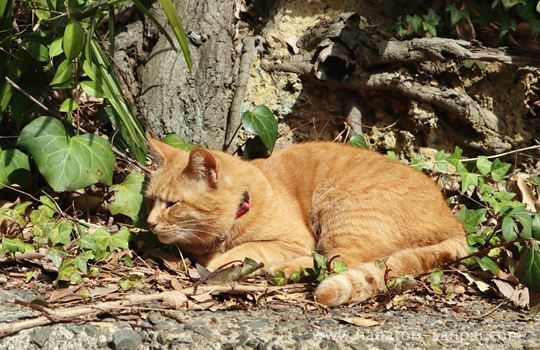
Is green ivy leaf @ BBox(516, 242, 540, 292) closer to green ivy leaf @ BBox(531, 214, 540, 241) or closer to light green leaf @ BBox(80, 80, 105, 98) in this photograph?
green ivy leaf @ BBox(531, 214, 540, 241)

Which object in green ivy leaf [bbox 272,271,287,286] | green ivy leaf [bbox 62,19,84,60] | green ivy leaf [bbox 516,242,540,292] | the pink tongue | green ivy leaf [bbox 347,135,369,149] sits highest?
green ivy leaf [bbox 62,19,84,60]

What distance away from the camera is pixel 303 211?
4023 millimetres

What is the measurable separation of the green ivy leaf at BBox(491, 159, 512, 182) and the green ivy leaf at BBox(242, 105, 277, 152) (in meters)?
1.42

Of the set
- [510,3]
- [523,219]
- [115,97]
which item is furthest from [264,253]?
[510,3]

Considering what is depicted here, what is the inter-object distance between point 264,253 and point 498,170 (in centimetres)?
166

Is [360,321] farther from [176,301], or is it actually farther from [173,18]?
[173,18]

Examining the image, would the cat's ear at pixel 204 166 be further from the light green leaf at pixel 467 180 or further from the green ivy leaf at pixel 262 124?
the light green leaf at pixel 467 180

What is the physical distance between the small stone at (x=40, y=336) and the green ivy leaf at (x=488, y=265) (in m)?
2.16

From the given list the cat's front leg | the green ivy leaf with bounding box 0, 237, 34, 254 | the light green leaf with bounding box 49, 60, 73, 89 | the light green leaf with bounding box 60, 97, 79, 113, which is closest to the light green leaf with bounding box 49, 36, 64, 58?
the light green leaf with bounding box 49, 60, 73, 89

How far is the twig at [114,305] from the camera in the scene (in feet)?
7.88

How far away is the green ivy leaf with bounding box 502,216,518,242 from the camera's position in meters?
3.51

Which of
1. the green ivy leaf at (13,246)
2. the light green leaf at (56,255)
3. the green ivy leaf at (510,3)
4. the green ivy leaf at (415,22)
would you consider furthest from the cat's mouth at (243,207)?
the green ivy leaf at (510,3)

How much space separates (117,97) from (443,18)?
8.03ft

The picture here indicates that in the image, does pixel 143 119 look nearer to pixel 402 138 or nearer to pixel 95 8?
pixel 95 8
